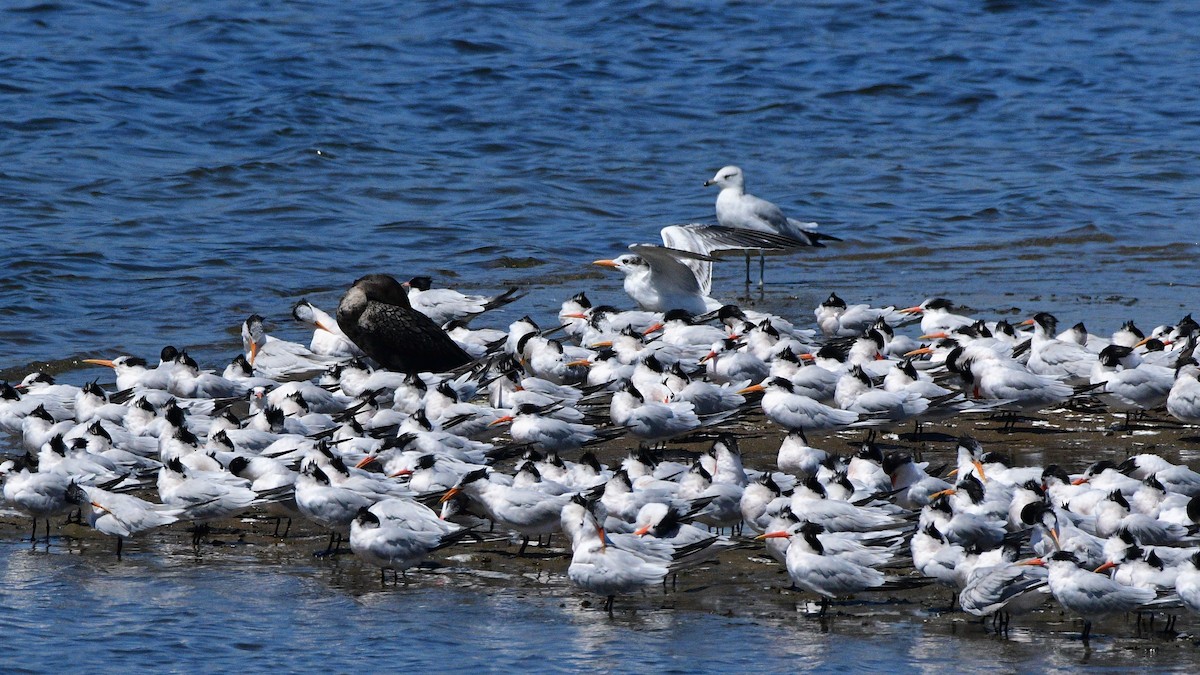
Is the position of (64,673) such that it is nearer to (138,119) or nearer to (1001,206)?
(1001,206)

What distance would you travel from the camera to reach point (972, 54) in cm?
3234

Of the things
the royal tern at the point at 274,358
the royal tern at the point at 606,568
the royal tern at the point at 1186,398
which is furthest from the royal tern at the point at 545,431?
the royal tern at the point at 1186,398

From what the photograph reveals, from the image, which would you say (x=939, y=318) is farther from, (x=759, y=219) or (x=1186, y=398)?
(x=759, y=219)

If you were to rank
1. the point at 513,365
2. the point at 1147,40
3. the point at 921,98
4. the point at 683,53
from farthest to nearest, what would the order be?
the point at 1147,40
the point at 683,53
the point at 921,98
the point at 513,365

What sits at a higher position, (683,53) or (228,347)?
(683,53)

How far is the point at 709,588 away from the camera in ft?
24.5

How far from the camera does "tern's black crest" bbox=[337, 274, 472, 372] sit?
493 inches

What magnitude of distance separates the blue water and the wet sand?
260mm

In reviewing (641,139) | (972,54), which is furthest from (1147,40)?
(641,139)

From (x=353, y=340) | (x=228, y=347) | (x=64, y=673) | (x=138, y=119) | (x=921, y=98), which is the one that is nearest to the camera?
(x=64, y=673)

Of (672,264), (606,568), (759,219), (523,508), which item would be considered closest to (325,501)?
(523,508)

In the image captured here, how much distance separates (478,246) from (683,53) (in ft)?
45.0

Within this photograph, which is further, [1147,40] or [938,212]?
[1147,40]

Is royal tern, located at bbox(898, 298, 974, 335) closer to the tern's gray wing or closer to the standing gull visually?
the tern's gray wing
